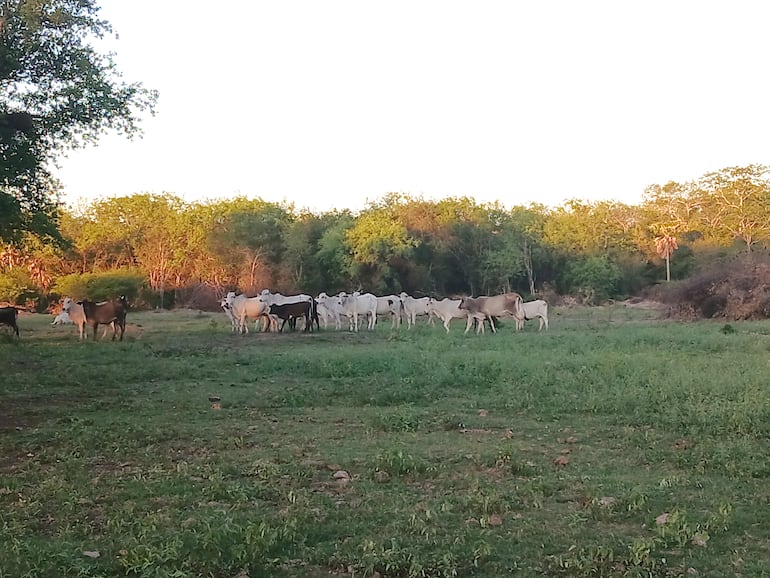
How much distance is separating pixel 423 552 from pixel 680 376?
884cm

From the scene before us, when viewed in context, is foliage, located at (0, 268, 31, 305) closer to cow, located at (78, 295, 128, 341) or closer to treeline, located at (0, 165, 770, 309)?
treeline, located at (0, 165, 770, 309)

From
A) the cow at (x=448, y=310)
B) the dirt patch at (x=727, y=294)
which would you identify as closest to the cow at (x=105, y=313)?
the cow at (x=448, y=310)

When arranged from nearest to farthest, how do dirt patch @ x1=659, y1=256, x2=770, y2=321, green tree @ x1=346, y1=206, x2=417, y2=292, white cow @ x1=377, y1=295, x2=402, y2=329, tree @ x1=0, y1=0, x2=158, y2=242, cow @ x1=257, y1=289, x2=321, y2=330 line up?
1. tree @ x1=0, y1=0, x2=158, y2=242
2. cow @ x1=257, y1=289, x2=321, y2=330
3. white cow @ x1=377, y1=295, x2=402, y2=329
4. dirt patch @ x1=659, y1=256, x2=770, y2=321
5. green tree @ x1=346, y1=206, x2=417, y2=292

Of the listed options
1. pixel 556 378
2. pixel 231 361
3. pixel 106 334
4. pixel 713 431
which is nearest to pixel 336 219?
pixel 106 334

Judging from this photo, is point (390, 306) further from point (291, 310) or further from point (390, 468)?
point (390, 468)

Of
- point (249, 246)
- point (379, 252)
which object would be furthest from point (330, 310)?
point (249, 246)

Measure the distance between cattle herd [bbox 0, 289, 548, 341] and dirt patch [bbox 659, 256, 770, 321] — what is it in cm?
837

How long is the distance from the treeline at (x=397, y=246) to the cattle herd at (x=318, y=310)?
18.6 meters

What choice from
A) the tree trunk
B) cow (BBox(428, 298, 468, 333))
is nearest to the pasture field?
cow (BBox(428, 298, 468, 333))

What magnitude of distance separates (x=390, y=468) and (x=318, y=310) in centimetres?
2312

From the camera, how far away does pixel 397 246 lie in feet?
160

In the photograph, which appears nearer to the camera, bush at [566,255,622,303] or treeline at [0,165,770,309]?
treeline at [0,165,770,309]

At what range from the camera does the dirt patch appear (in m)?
30.2

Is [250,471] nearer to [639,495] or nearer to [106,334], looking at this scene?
[639,495]
